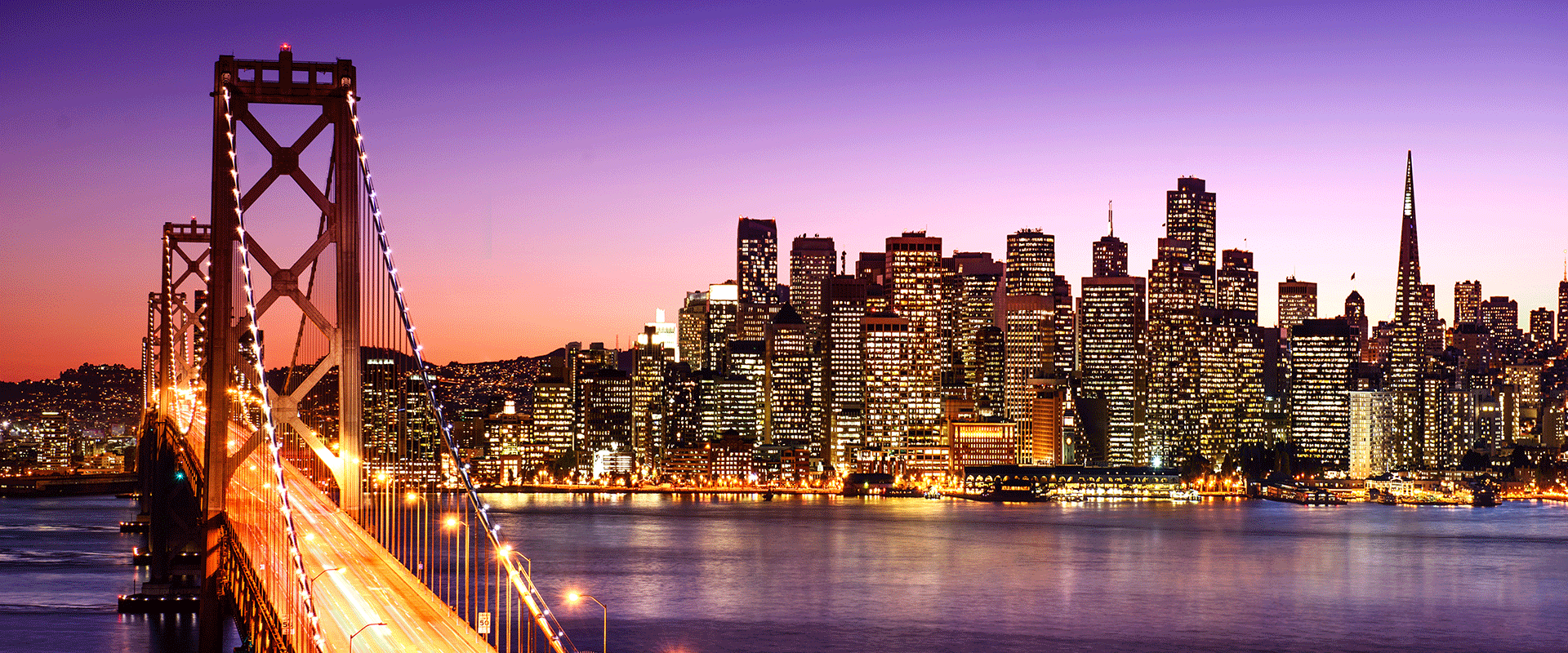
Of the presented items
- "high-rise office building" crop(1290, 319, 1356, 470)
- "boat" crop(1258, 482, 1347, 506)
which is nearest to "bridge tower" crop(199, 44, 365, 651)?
"boat" crop(1258, 482, 1347, 506)

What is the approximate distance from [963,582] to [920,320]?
11355 cm

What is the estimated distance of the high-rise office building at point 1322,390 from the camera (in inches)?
6609

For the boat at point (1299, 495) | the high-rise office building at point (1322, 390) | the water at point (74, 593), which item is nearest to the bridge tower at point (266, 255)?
the water at point (74, 593)

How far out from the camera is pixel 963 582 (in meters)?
60.2

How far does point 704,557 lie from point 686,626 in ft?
82.2

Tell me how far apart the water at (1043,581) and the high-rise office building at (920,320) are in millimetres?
49997

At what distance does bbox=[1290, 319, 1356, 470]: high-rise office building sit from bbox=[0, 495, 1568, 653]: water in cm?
6178

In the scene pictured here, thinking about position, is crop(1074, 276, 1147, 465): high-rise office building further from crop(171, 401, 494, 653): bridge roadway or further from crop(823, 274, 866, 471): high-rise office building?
crop(171, 401, 494, 653): bridge roadway

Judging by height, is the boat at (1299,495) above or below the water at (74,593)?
below

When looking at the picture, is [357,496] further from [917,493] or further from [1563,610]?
[917,493]

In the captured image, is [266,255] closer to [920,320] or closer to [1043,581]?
[1043,581]

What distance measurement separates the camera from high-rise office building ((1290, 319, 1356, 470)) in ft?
551

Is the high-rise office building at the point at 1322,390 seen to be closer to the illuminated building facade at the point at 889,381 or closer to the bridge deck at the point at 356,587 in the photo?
Result: the illuminated building facade at the point at 889,381

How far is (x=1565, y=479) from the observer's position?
510ft
